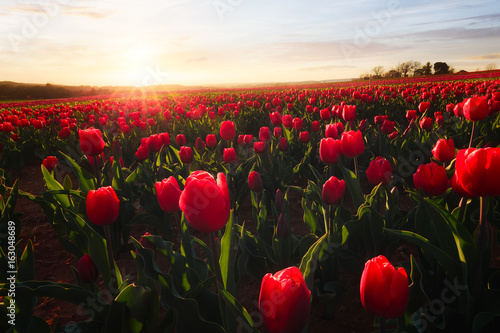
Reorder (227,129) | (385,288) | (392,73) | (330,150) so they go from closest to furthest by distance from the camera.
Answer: (385,288)
(330,150)
(227,129)
(392,73)

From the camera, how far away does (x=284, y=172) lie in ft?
13.2

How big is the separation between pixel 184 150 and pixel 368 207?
209 cm

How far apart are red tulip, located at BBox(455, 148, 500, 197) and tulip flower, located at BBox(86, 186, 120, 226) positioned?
198 centimetres

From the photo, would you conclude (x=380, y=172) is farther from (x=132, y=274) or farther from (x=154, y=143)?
(x=154, y=143)

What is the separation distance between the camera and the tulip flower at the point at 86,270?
5.95 ft

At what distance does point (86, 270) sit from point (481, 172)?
2.18m

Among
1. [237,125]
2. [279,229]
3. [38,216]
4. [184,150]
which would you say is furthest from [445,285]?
[237,125]

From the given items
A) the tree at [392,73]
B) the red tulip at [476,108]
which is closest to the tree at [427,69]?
the tree at [392,73]

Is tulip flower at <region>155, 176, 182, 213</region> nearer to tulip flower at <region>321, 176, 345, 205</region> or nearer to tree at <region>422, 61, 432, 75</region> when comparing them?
tulip flower at <region>321, 176, 345, 205</region>

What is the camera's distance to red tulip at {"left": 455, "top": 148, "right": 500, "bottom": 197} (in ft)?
4.46

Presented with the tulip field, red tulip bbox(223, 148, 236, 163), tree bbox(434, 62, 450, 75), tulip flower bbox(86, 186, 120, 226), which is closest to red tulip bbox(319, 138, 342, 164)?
the tulip field

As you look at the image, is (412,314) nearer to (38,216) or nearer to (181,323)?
(181,323)

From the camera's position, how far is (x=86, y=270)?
1.82 metres

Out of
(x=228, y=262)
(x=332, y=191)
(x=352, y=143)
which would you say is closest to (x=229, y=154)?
(x=352, y=143)
